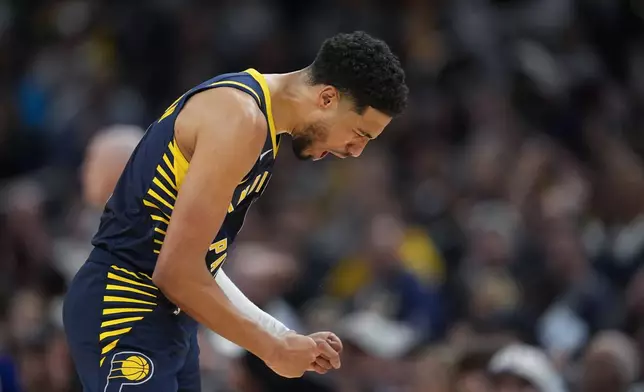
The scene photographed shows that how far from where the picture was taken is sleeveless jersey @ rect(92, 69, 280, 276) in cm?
380

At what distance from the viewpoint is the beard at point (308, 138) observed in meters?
3.90

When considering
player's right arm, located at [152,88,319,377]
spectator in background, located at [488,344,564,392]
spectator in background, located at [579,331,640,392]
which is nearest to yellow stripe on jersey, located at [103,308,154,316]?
player's right arm, located at [152,88,319,377]

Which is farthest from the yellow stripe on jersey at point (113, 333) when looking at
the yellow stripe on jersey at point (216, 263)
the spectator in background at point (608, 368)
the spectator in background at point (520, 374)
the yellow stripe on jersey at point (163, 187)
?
the spectator in background at point (608, 368)

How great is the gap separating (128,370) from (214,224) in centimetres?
59

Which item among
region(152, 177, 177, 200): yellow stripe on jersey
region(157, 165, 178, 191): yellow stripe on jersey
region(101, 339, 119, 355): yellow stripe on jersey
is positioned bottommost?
region(101, 339, 119, 355): yellow stripe on jersey

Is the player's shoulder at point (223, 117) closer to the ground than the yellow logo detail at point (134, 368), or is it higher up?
higher up

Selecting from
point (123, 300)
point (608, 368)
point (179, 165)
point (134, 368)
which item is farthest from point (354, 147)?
point (608, 368)

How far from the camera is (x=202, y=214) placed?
357 cm

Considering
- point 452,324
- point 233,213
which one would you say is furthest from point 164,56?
point 233,213

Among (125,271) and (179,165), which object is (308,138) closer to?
(179,165)

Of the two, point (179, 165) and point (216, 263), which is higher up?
point (179, 165)

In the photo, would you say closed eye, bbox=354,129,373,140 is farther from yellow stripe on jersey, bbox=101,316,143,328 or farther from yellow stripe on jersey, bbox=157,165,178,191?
yellow stripe on jersey, bbox=101,316,143,328

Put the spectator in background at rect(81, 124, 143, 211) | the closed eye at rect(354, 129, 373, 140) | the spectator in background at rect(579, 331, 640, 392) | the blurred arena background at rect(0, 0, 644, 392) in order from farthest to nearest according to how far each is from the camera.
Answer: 1. the blurred arena background at rect(0, 0, 644, 392)
2. the spectator in background at rect(579, 331, 640, 392)
3. the spectator in background at rect(81, 124, 143, 211)
4. the closed eye at rect(354, 129, 373, 140)

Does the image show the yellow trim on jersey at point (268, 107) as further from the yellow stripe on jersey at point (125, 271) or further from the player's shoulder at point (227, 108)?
the yellow stripe on jersey at point (125, 271)
